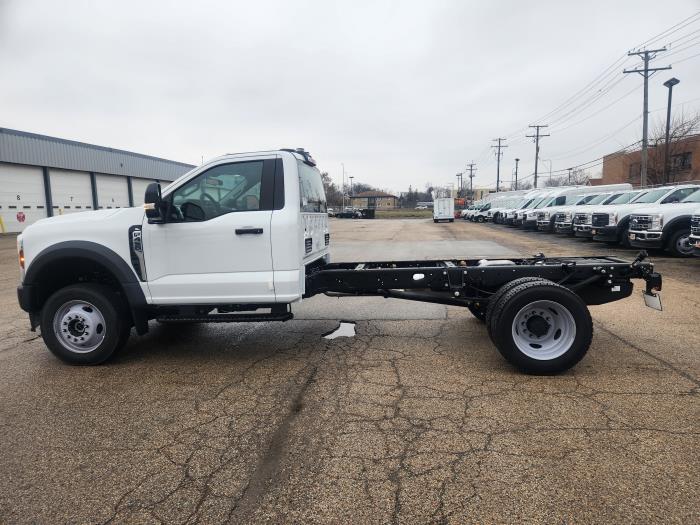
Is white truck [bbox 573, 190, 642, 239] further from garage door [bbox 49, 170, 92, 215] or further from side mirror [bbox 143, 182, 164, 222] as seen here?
garage door [bbox 49, 170, 92, 215]

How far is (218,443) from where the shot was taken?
3266 millimetres

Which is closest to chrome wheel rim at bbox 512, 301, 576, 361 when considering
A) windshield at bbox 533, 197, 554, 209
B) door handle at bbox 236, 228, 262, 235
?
door handle at bbox 236, 228, 262, 235

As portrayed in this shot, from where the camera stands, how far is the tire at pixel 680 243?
12.5 metres

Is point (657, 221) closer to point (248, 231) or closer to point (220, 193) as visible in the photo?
point (248, 231)

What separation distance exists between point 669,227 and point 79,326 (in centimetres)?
1391

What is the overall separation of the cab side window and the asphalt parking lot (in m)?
1.61

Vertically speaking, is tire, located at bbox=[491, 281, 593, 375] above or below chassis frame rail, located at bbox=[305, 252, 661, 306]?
below

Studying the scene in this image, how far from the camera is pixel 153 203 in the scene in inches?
175

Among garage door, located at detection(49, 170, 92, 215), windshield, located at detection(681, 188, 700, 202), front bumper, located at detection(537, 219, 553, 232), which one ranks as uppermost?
garage door, located at detection(49, 170, 92, 215)

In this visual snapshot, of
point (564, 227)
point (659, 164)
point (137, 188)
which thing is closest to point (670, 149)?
point (659, 164)

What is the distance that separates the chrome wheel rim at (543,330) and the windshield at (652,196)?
13.5 meters

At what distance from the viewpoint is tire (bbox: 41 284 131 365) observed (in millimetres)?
4809

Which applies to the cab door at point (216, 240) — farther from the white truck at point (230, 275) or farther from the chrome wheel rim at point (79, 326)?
the chrome wheel rim at point (79, 326)

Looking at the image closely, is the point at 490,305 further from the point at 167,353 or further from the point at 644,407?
the point at 167,353
